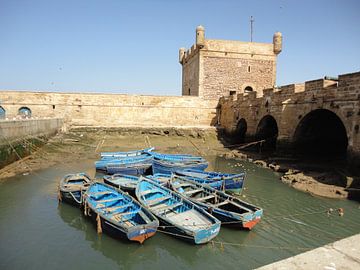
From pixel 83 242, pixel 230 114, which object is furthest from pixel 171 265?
pixel 230 114

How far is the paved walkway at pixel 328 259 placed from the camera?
2578 millimetres

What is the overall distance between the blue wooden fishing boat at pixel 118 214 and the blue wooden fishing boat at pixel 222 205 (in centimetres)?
192

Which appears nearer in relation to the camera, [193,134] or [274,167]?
[274,167]

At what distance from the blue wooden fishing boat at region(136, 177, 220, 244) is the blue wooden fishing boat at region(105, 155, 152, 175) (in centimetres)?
362

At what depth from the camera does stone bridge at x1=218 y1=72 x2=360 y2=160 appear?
39.0 ft

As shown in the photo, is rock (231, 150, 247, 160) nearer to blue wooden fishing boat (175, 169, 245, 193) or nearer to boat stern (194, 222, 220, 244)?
blue wooden fishing boat (175, 169, 245, 193)

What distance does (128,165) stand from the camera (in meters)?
13.6

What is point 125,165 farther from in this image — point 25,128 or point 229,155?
point 229,155

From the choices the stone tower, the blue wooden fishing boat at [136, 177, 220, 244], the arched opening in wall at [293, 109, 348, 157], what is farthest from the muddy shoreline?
the blue wooden fishing boat at [136, 177, 220, 244]

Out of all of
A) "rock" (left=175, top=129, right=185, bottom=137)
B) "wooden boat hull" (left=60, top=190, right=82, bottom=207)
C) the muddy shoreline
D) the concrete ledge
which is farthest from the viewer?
"rock" (left=175, top=129, right=185, bottom=137)

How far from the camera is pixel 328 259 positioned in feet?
9.01

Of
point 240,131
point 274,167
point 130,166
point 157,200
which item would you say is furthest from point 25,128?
point 240,131

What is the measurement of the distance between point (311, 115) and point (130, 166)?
1085 centimetres

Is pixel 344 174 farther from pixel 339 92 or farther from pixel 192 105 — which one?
pixel 192 105
